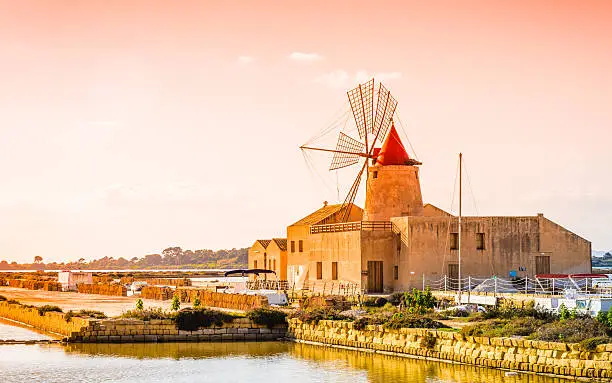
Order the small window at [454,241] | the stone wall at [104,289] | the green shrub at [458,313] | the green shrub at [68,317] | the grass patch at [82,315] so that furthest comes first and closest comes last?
the stone wall at [104,289] → the small window at [454,241] → the grass patch at [82,315] → the green shrub at [68,317] → the green shrub at [458,313]

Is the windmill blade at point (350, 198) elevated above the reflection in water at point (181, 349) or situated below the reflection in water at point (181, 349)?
above

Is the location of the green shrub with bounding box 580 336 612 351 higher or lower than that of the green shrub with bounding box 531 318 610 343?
lower

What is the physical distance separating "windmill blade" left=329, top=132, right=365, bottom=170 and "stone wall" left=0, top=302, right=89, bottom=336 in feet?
46.5

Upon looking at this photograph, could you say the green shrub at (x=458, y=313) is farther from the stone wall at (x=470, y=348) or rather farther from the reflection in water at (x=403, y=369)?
the reflection in water at (x=403, y=369)

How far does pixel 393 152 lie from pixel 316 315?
44.3 ft

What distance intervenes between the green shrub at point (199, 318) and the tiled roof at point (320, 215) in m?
15.0

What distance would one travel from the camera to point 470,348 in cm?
2052

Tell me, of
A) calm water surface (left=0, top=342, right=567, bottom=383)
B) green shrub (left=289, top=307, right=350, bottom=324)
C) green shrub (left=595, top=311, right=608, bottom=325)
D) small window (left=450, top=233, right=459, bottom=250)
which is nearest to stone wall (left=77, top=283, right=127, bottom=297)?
small window (left=450, top=233, right=459, bottom=250)

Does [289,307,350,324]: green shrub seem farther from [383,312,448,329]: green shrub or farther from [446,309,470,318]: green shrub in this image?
[446,309,470,318]: green shrub

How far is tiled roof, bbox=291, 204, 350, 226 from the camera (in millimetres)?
41375

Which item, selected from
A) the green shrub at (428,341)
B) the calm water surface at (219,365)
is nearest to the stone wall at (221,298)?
the calm water surface at (219,365)

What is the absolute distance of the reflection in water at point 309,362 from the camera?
64.2 feet

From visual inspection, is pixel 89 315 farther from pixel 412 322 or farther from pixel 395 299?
pixel 412 322

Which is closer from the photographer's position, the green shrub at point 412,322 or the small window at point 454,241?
the green shrub at point 412,322
